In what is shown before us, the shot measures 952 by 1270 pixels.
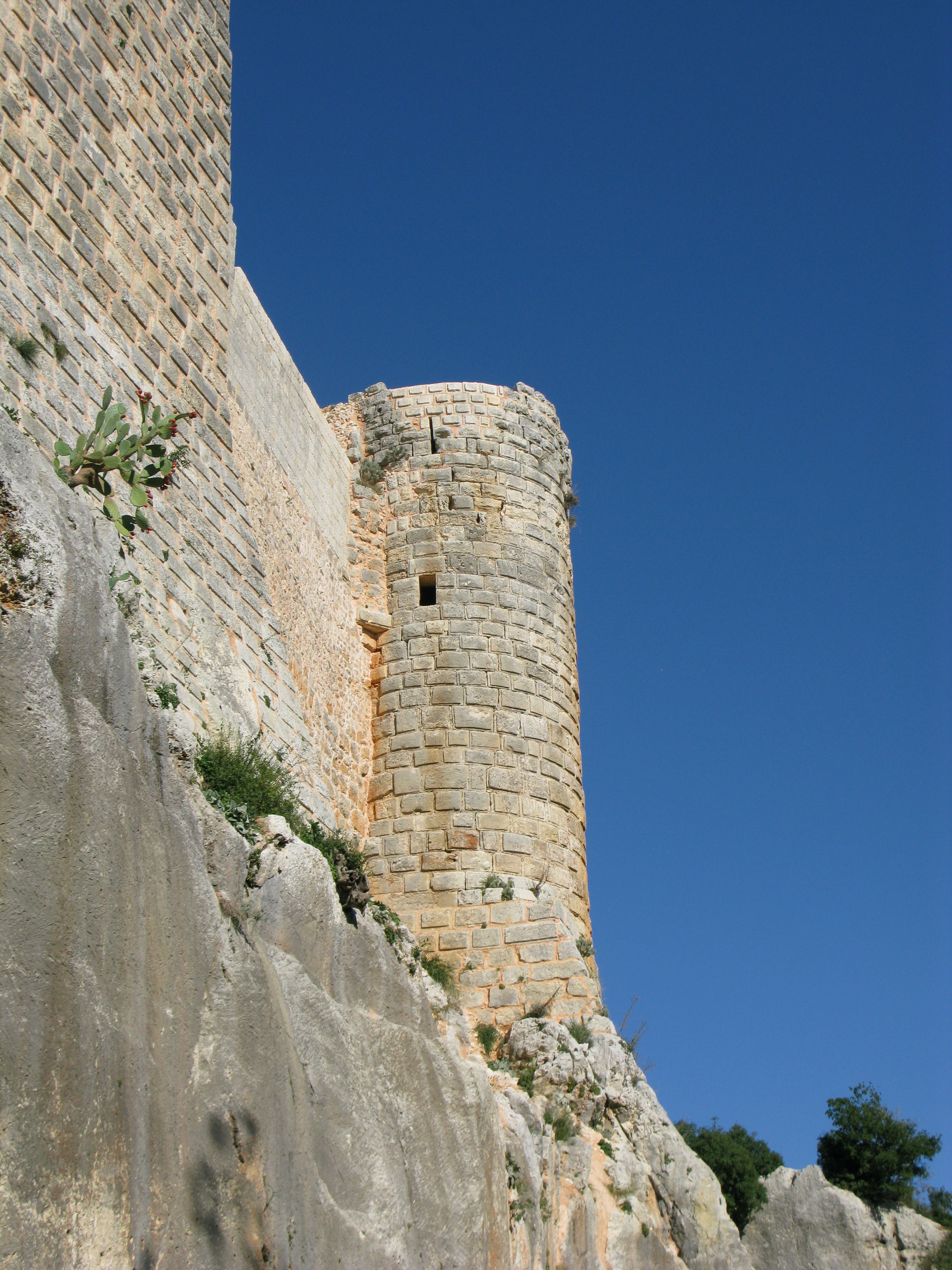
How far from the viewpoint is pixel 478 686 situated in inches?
513

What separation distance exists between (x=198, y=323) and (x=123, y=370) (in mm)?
1312

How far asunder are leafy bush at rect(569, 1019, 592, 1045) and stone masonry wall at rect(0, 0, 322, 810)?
2768 millimetres

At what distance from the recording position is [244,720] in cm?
909

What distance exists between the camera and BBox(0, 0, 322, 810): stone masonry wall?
8305 mm

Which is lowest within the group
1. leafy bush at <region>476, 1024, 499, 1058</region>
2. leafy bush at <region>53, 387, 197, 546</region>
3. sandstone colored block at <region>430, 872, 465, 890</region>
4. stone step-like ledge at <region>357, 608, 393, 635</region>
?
leafy bush at <region>476, 1024, 499, 1058</region>

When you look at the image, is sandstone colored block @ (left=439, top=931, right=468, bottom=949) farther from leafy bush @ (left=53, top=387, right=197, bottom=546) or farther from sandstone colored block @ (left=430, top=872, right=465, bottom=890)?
leafy bush @ (left=53, top=387, right=197, bottom=546)

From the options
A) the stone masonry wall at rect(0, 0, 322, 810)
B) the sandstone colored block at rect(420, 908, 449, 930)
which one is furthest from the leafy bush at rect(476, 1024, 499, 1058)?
the stone masonry wall at rect(0, 0, 322, 810)

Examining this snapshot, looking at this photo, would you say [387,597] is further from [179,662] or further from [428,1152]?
[428,1152]

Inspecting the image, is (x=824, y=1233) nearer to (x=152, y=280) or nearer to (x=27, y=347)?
(x=152, y=280)

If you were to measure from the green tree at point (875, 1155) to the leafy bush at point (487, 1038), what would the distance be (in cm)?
510

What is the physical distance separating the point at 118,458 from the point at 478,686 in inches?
247

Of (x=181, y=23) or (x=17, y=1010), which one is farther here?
(x=181, y=23)

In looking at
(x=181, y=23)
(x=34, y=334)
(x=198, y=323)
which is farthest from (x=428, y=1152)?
(x=181, y=23)

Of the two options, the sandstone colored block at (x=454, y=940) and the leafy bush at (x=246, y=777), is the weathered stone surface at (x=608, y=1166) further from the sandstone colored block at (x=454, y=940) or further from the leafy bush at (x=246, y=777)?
the leafy bush at (x=246, y=777)
